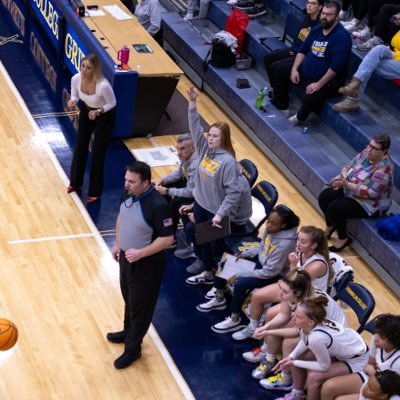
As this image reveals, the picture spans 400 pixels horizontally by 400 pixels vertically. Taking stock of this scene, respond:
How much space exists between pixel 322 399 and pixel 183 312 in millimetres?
1905

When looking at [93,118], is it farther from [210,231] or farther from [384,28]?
[384,28]

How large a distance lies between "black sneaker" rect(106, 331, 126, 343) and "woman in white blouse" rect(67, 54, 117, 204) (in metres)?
2.34

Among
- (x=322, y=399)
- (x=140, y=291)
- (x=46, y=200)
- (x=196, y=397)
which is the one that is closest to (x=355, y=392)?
(x=322, y=399)

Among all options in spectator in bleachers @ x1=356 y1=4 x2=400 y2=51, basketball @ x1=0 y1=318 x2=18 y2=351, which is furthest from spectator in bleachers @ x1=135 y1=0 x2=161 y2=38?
basketball @ x1=0 y1=318 x2=18 y2=351

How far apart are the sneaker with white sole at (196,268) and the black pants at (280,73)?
10.7 ft

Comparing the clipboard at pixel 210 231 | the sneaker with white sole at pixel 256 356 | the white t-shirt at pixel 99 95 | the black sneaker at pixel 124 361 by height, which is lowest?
the black sneaker at pixel 124 361

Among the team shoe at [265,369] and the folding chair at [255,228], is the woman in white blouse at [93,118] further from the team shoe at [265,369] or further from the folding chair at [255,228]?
the team shoe at [265,369]

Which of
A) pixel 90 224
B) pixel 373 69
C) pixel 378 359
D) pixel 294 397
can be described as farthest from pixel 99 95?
pixel 378 359

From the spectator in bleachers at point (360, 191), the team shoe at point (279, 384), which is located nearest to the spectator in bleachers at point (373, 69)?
the spectator in bleachers at point (360, 191)

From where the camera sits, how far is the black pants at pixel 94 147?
9242 millimetres

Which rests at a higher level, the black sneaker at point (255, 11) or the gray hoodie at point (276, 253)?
the gray hoodie at point (276, 253)

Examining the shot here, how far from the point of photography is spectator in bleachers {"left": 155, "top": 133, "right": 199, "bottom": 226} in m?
8.52

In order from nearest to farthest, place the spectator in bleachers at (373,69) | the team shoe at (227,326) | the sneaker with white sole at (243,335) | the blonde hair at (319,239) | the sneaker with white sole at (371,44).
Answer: the blonde hair at (319,239)
the sneaker with white sole at (243,335)
the team shoe at (227,326)
the spectator in bleachers at (373,69)
the sneaker with white sole at (371,44)

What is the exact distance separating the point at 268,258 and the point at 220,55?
5143 mm
